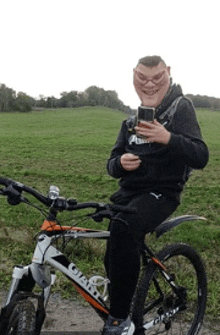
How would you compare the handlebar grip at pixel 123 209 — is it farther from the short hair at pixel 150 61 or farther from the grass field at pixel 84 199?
the grass field at pixel 84 199

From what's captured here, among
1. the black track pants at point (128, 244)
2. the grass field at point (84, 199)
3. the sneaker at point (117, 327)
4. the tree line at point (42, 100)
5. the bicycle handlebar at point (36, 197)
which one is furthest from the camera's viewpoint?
the tree line at point (42, 100)

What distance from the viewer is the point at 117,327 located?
2.64 meters

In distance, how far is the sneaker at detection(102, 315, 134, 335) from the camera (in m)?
2.63

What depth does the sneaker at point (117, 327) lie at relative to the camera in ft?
8.64

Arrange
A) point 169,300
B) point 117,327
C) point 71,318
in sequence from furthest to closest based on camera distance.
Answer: point 71,318
point 169,300
point 117,327

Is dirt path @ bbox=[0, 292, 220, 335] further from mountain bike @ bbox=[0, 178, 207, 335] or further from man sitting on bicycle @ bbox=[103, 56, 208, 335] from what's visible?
man sitting on bicycle @ bbox=[103, 56, 208, 335]

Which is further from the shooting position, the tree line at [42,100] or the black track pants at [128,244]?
the tree line at [42,100]

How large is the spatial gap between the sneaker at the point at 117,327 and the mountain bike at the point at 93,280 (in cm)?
12

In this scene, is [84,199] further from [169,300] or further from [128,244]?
[128,244]

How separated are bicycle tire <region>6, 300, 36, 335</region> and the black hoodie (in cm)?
A: 108

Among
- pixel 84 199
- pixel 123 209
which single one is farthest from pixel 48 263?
pixel 84 199

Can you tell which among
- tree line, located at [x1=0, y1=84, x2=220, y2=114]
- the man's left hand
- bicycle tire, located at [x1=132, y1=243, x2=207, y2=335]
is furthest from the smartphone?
tree line, located at [x1=0, y1=84, x2=220, y2=114]

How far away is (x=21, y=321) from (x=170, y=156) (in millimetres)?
1381

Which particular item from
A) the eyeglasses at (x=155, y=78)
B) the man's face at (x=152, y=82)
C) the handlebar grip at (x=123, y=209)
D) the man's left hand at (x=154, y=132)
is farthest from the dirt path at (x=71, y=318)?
the eyeglasses at (x=155, y=78)
